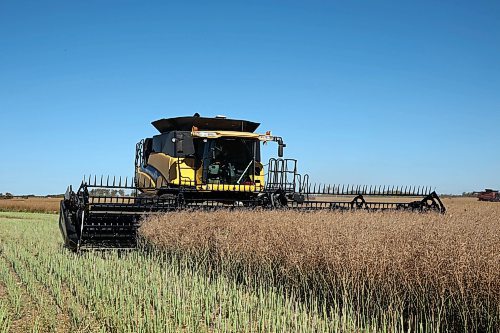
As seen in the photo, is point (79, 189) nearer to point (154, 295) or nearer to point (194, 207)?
point (194, 207)

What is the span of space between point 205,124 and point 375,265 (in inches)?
312

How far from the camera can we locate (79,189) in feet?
35.1

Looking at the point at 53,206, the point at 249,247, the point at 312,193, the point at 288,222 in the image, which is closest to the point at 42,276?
the point at 249,247

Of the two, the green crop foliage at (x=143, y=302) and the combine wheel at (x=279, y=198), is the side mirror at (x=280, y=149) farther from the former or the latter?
the green crop foliage at (x=143, y=302)

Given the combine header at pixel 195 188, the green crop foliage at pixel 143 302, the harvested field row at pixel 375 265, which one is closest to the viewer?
the harvested field row at pixel 375 265

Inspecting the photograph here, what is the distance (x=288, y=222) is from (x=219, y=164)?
440 cm

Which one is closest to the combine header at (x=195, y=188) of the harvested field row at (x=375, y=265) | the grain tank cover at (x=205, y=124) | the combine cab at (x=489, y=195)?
the grain tank cover at (x=205, y=124)

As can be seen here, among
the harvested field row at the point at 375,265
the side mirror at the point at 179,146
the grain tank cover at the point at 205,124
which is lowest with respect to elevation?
the harvested field row at the point at 375,265

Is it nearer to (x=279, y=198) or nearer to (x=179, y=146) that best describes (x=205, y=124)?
(x=179, y=146)

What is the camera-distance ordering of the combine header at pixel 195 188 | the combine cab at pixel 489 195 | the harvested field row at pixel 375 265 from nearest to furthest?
1. the harvested field row at pixel 375 265
2. the combine header at pixel 195 188
3. the combine cab at pixel 489 195

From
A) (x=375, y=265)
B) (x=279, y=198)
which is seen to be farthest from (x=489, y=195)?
(x=375, y=265)

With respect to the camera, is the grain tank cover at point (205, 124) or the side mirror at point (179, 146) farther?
the grain tank cover at point (205, 124)

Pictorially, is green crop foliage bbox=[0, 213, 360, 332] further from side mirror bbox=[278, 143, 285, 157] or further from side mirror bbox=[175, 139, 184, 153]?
side mirror bbox=[278, 143, 285, 157]

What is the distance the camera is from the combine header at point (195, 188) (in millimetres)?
10625
